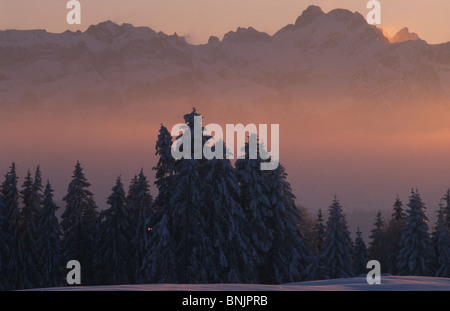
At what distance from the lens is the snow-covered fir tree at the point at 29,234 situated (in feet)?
177

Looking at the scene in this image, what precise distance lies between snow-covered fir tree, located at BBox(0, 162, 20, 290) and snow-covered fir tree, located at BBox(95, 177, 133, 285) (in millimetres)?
7897

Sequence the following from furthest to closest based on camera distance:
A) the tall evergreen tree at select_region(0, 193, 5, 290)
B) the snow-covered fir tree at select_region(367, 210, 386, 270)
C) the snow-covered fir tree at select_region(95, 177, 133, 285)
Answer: the snow-covered fir tree at select_region(367, 210, 386, 270)
the snow-covered fir tree at select_region(95, 177, 133, 285)
the tall evergreen tree at select_region(0, 193, 5, 290)

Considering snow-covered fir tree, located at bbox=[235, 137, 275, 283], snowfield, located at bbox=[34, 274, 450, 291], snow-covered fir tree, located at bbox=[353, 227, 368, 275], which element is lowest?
snow-covered fir tree, located at bbox=[353, 227, 368, 275]

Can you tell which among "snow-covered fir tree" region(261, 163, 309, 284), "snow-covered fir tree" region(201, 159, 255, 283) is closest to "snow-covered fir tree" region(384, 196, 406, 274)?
"snow-covered fir tree" region(261, 163, 309, 284)

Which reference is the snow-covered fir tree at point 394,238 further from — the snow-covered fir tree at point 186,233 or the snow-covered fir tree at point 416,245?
the snow-covered fir tree at point 186,233

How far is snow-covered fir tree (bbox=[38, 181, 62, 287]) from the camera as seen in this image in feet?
178

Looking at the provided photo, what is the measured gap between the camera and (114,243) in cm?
5322

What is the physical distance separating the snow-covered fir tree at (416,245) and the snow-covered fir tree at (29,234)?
117 ft

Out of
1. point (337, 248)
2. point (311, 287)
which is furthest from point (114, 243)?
point (311, 287)

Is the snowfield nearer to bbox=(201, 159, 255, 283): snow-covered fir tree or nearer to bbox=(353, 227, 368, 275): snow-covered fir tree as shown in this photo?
bbox=(201, 159, 255, 283): snow-covered fir tree
